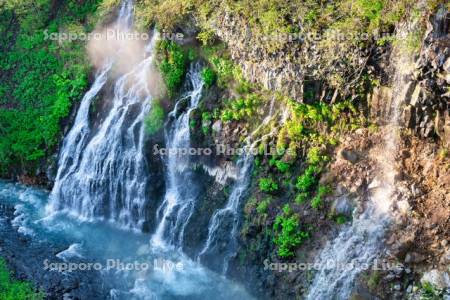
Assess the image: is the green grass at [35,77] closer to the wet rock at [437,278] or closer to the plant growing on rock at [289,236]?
the plant growing on rock at [289,236]

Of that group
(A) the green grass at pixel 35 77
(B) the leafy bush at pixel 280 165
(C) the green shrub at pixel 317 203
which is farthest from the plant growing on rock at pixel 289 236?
(A) the green grass at pixel 35 77

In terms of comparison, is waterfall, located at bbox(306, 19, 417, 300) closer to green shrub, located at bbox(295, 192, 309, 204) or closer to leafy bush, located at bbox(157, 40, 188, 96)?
green shrub, located at bbox(295, 192, 309, 204)

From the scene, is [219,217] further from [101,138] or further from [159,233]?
[101,138]

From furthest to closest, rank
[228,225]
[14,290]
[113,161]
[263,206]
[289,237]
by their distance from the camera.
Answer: [113,161], [228,225], [263,206], [14,290], [289,237]

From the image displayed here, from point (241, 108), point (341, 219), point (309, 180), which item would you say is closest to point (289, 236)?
point (341, 219)

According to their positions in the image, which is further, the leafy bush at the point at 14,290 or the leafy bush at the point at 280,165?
the leafy bush at the point at 280,165

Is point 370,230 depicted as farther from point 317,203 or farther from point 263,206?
point 263,206

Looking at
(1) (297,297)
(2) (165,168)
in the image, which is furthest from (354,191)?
(2) (165,168)
